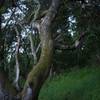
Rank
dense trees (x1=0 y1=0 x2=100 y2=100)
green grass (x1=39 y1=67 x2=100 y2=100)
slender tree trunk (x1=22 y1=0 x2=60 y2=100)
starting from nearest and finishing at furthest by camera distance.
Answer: slender tree trunk (x1=22 y1=0 x2=60 y2=100) → dense trees (x1=0 y1=0 x2=100 y2=100) → green grass (x1=39 y1=67 x2=100 y2=100)

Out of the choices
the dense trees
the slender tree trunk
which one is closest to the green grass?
the dense trees

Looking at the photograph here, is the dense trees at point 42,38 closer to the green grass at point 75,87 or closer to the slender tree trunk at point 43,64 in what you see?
the slender tree trunk at point 43,64

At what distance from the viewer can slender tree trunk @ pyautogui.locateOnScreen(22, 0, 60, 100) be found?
7160mm

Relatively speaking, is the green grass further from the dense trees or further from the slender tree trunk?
the slender tree trunk

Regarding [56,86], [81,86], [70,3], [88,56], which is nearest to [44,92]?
[56,86]

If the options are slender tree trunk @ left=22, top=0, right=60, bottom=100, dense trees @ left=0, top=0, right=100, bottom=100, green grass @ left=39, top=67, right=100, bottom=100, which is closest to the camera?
slender tree trunk @ left=22, top=0, right=60, bottom=100

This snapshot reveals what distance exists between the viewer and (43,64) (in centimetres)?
748

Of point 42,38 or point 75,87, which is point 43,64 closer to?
point 42,38

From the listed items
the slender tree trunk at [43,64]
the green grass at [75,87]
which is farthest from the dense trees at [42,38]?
the green grass at [75,87]

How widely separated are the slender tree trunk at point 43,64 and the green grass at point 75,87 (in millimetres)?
2782

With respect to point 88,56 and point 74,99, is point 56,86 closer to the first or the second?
point 74,99

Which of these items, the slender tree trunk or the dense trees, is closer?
the slender tree trunk

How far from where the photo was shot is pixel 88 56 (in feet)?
59.2

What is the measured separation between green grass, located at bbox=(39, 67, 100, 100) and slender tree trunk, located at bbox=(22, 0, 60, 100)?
2.78m
